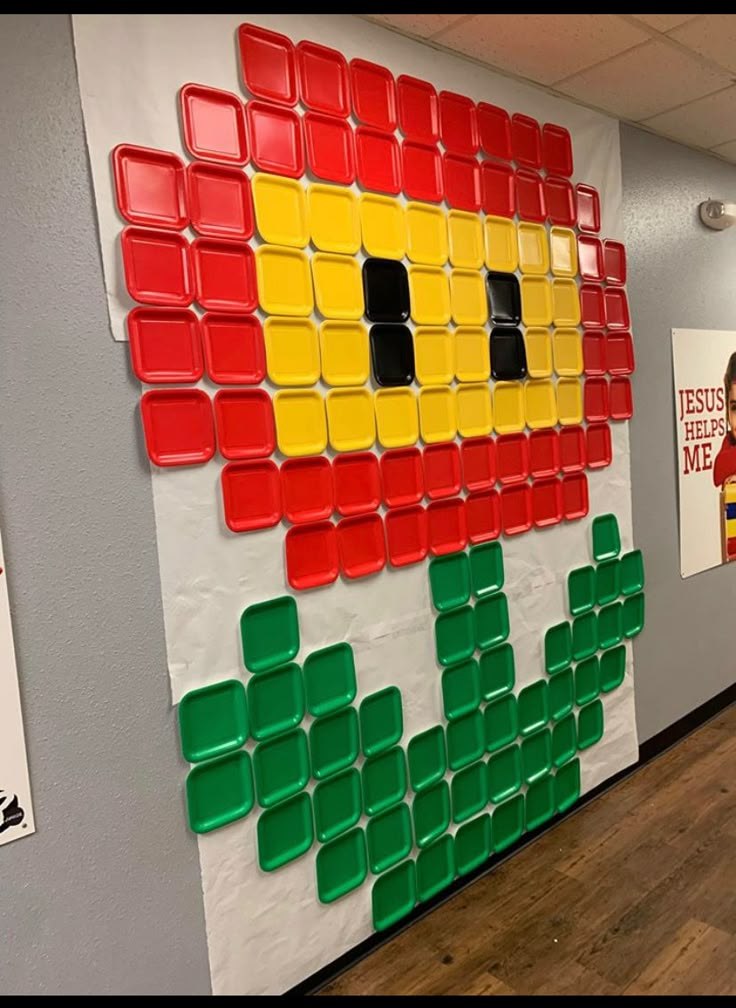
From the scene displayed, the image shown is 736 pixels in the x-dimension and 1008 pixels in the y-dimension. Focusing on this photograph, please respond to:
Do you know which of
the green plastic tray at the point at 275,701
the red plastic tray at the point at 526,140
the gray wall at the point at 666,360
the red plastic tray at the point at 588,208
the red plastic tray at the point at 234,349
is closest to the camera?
the red plastic tray at the point at 234,349

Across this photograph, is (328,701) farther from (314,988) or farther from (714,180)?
(714,180)

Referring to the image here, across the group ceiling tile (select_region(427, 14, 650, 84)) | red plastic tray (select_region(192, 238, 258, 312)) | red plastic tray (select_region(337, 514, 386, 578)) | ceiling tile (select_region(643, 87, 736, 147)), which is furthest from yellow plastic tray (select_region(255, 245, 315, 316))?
ceiling tile (select_region(643, 87, 736, 147))

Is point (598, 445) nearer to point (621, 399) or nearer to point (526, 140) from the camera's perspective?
point (621, 399)

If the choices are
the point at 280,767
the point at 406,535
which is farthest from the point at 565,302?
the point at 280,767

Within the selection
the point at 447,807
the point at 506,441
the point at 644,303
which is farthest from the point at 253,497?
the point at 644,303

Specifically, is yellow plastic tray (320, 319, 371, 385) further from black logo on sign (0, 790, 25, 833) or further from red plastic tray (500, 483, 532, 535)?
black logo on sign (0, 790, 25, 833)

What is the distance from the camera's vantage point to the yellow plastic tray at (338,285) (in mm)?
1649

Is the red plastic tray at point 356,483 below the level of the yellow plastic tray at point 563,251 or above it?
below

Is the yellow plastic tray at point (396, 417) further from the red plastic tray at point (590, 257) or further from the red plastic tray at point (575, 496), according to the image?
the red plastic tray at point (590, 257)

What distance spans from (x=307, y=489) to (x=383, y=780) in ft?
2.56

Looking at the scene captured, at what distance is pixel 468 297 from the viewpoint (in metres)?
1.97

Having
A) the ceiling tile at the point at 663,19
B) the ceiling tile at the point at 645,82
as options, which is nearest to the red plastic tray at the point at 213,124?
the ceiling tile at the point at 663,19

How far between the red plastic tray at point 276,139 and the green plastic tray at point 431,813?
1.58 meters

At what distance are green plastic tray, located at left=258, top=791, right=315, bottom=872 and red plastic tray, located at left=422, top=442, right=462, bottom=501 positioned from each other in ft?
2.70
